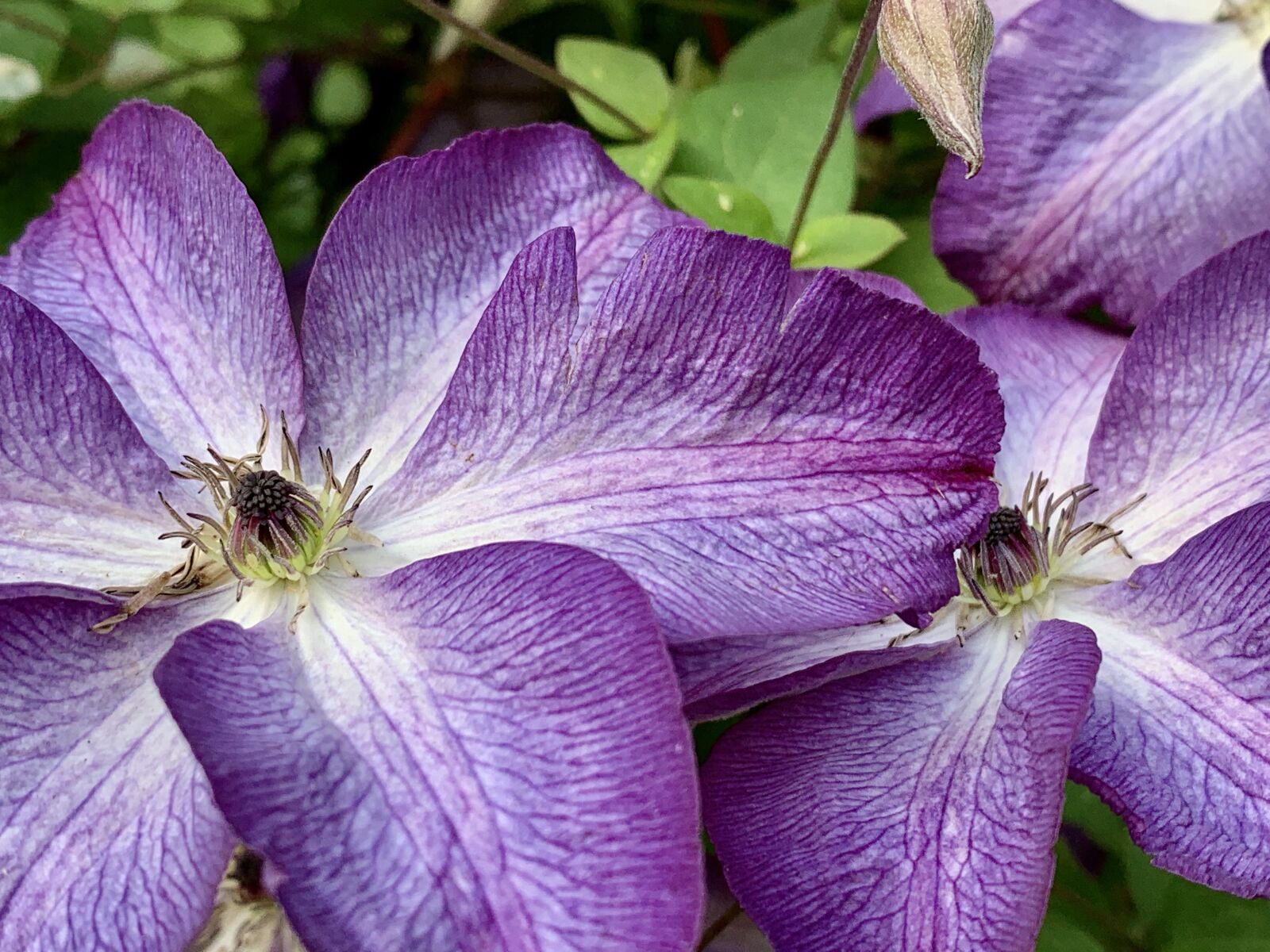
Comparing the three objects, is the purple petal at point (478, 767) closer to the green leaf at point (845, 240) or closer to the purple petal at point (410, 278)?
the purple petal at point (410, 278)

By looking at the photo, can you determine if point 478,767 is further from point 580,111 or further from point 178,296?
point 580,111

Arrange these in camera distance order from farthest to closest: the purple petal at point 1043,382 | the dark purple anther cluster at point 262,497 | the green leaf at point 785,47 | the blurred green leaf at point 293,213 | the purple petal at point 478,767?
the blurred green leaf at point 293,213
the green leaf at point 785,47
the purple petal at point 1043,382
the dark purple anther cluster at point 262,497
the purple petal at point 478,767

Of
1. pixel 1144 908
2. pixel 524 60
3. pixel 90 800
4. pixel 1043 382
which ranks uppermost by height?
pixel 524 60

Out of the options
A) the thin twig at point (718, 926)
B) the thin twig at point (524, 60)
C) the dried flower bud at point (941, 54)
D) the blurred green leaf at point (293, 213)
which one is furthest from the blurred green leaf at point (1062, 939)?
the blurred green leaf at point (293, 213)

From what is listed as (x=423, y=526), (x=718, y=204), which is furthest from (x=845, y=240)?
(x=423, y=526)

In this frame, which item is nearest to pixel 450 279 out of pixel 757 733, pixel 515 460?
pixel 515 460

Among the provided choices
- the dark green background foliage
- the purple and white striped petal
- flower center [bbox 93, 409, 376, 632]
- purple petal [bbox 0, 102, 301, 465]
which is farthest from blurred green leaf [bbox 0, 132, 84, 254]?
the purple and white striped petal

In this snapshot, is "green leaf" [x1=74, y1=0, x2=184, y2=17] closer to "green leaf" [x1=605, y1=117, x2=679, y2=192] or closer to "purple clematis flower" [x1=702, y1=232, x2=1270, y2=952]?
"green leaf" [x1=605, y1=117, x2=679, y2=192]
